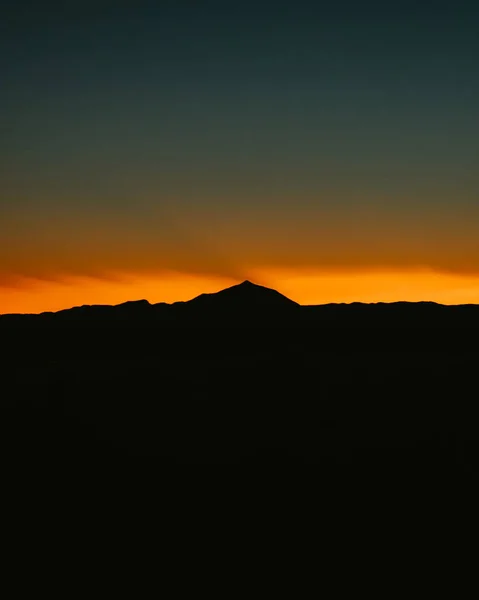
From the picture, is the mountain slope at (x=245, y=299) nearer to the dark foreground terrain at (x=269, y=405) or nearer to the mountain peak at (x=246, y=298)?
the mountain peak at (x=246, y=298)

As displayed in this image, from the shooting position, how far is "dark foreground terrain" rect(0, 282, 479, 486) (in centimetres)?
4262

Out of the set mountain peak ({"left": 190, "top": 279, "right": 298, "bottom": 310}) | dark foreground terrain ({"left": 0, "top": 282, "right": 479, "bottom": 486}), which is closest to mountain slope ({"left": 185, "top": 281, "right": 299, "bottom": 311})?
mountain peak ({"left": 190, "top": 279, "right": 298, "bottom": 310})

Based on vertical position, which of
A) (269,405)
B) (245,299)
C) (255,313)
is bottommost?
(269,405)

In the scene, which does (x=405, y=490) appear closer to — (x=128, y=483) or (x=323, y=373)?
(x=128, y=483)

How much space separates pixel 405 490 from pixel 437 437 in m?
7.08

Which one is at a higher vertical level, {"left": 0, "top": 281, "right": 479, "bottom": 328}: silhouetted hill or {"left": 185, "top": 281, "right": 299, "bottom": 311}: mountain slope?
{"left": 185, "top": 281, "right": 299, "bottom": 311}: mountain slope

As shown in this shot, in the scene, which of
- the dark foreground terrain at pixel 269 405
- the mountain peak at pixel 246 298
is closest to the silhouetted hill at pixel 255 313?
the mountain peak at pixel 246 298

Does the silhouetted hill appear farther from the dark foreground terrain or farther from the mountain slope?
the dark foreground terrain

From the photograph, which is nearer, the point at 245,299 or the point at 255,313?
the point at 255,313

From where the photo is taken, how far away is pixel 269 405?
51.2 meters

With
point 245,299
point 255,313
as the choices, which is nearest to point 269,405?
point 255,313

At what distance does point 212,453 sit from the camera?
143 ft

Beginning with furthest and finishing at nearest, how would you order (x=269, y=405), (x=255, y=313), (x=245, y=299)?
(x=245, y=299)
(x=255, y=313)
(x=269, y=405)

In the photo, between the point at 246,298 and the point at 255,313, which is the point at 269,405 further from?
the point at 246,298
